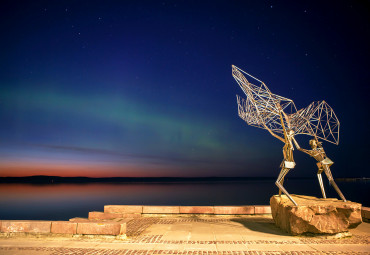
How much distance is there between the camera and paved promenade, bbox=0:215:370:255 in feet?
22.5

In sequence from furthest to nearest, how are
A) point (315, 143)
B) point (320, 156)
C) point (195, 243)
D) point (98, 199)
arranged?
point (98, 199) < point (315, 143) < point (320, 156) < point (195, 243)

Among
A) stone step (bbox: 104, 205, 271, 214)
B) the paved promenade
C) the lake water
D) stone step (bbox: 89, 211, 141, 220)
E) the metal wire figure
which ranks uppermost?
the metal wire figure

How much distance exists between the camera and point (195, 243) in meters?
7.62

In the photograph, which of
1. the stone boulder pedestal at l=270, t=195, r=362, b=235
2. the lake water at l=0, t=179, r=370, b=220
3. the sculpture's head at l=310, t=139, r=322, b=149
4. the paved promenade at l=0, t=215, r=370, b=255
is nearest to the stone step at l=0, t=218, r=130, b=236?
the paved promenade at l=0, t=215, r=370, b=255

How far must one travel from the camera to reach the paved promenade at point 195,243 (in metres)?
6.86

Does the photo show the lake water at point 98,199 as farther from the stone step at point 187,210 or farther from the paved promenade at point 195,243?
the paved promenade at point 195,243

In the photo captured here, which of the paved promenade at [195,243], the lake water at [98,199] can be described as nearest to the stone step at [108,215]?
the paved promenade at [195,243]

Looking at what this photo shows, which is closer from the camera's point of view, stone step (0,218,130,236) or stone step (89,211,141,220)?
stone step (0,218,130,236)

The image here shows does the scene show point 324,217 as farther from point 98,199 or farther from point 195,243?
point 98,199

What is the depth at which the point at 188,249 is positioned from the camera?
704 cm

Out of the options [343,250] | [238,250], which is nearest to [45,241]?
[238,250]

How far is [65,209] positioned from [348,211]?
117ft

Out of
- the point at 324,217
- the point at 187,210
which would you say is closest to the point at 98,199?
the point at 187,210

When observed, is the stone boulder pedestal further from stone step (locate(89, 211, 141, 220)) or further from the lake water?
the lake water
